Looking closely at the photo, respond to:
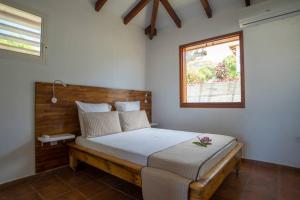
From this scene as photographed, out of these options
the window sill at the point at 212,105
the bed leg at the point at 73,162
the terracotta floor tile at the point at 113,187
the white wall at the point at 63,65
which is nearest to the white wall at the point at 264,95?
the window sill at the point at 212,105

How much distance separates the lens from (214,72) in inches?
136

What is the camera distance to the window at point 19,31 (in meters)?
2.17

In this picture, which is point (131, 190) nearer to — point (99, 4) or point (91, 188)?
point (91, 188)

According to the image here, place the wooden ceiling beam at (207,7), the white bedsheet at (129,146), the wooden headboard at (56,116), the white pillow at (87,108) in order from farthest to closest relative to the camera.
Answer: the wooden ceiling beam at (207,7) < the white pillow at (87,108) < the wooden headboard at (56,116) < the white bedsheet at (129,146)

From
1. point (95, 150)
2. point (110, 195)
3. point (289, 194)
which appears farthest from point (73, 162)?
point (289, 194)

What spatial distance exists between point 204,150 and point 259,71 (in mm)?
1939

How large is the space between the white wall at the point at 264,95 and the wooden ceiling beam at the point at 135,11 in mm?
1054

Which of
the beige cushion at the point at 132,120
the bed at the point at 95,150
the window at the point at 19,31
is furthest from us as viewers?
the beige cushion at the point at 132,120

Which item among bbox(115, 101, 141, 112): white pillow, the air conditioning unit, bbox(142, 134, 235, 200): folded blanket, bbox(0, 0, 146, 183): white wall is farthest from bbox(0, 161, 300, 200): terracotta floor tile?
the air conditioning unit

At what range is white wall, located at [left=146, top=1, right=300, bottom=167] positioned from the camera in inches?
102

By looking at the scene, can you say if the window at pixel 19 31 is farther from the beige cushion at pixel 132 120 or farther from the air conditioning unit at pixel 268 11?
the air conditioning unit at pixel 268 11

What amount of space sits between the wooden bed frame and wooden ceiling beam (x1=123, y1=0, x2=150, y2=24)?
2690 millimetres

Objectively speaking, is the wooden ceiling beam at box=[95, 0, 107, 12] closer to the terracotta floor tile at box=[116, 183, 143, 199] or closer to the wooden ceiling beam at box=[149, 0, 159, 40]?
the wooden ceiling beam at box=[149, 0, 159, 40]

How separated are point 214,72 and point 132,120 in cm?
188
